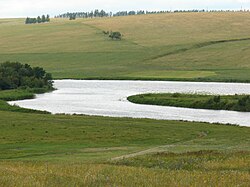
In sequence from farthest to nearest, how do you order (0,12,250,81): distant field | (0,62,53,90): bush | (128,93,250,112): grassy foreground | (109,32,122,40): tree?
(109,32,122,40): tree → (0,12,250,81): distant field → (0,62,53,90): bush → (128,93,250,112): grassy foreground

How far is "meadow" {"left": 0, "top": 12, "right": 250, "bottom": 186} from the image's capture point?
16.8 metres

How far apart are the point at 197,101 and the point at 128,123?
26.3 metres

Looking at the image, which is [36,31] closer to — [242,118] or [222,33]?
[222,33]

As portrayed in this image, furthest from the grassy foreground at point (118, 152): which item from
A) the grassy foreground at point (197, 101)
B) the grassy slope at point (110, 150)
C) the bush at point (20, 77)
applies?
the bush at point (20, 77)

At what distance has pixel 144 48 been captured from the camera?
146750 millimetres

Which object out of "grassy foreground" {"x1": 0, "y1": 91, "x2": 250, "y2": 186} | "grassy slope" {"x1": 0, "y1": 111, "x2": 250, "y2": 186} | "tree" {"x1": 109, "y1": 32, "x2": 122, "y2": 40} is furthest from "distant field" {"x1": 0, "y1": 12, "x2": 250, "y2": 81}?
"grassy foreground" {"x1": 0, "y1": 91, "x2": 250, "y2": 186}

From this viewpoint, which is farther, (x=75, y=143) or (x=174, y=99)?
(x=174, y=99)

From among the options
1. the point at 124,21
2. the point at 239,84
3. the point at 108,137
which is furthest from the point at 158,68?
the point at 108,137

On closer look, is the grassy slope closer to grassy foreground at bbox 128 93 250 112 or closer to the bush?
grassy foreground at bbox 128 93 250 112

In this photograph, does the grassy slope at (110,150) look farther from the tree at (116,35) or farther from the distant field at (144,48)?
the tree at (116,35)

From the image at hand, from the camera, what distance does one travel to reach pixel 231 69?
397 feet

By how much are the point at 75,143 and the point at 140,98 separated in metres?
42.9

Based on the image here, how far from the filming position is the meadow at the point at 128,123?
55.0ft

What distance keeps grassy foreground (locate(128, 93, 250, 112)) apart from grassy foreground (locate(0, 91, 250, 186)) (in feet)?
66.9
